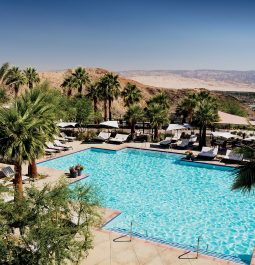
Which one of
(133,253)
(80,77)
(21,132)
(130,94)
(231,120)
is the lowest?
(133,253)

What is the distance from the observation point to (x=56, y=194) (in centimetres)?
1070

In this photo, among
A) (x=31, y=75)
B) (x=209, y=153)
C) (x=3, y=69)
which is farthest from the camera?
(x=31, y=75)

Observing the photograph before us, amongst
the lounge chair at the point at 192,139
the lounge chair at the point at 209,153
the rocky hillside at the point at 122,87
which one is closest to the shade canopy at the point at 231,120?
the lounge chair at the point at 192,139

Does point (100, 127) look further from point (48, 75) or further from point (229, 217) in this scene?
point (48, 75)

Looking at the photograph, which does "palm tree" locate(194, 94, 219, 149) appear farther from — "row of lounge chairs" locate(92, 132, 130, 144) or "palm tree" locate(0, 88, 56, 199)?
"palm tree" locate(0, 88, 56, 199)

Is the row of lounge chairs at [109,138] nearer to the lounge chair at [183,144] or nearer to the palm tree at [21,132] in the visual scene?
the lounge chair at [183,144]

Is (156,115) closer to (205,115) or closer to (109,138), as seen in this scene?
(205,115)

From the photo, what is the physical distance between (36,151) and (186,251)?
27.1 ft

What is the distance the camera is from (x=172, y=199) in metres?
20.2

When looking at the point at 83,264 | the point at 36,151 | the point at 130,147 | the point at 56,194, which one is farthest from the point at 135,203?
the point at 130,147

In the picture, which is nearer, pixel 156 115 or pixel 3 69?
pixel 3 69

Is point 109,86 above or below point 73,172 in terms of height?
above

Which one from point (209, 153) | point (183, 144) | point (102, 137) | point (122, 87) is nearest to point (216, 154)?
point (209, 153)

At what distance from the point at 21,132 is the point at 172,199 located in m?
10.0
